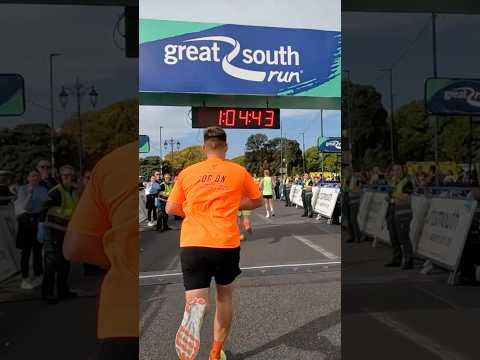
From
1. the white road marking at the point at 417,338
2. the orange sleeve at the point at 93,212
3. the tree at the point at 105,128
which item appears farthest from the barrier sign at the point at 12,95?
the white road marking at the point at 417,338

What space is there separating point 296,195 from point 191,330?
0.49 m

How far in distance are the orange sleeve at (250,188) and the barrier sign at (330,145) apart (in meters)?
0.23

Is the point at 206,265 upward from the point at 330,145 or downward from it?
downward

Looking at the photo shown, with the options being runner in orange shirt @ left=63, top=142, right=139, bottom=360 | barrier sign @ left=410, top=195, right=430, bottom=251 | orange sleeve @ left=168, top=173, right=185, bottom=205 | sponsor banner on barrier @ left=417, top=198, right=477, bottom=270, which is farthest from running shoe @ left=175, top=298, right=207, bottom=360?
sponsor banner on barrier @ left=417, top=198, right=477, bottom=270

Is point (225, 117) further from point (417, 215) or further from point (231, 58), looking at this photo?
point (417, 215)

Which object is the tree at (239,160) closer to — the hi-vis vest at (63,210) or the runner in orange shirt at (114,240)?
the runner in orange shirt at (114,240)

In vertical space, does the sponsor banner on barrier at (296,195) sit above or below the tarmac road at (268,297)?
above

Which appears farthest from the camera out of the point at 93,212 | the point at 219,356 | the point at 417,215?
the point at 417,215

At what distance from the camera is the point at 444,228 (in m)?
2.49

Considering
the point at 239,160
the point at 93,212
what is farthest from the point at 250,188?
the point at 93,212

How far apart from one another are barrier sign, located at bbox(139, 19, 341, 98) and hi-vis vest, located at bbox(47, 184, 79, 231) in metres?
0.43

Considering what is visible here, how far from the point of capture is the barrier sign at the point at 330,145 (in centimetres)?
145

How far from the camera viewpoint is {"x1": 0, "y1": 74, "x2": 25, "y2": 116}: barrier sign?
1535 millimetres

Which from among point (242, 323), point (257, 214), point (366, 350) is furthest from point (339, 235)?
point (366, 350)
